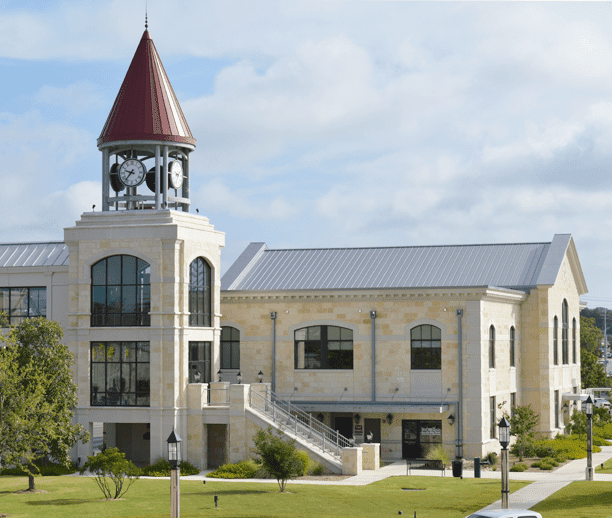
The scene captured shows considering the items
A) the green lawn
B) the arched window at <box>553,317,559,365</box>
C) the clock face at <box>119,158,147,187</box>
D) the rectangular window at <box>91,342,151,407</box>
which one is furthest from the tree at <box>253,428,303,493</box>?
the arched window at <box>553,317,559,365</box>

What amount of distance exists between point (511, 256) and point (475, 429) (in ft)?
38.9

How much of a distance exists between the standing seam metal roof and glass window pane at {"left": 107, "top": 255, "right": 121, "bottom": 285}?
8727mm

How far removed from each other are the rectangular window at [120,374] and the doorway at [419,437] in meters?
12.0

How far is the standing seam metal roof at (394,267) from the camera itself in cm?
4969

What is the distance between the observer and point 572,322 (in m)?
57.2

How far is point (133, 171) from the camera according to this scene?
42.9 m

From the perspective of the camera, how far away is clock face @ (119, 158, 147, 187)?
42.9 m

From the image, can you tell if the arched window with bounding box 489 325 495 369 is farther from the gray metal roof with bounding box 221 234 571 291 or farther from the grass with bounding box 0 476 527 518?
the grass with bounding box 0 476 527 518

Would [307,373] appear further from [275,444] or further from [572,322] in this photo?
[572,322]

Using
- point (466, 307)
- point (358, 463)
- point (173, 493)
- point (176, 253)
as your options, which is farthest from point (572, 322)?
point (173, 493)

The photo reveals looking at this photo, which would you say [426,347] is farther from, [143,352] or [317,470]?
[143,352]

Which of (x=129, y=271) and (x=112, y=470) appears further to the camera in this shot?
(x=129, y=271)

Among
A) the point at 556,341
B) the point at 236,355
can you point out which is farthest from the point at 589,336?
the point at 236,355

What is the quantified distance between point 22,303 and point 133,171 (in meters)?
8.02
